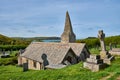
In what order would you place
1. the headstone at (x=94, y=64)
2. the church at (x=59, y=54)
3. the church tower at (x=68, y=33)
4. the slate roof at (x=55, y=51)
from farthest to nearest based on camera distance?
the church tower at (x=68, y=33) < the slate roof at (x=55, y=51) < the church at (x=59, y=54) < the headstone at (x=94, y=64)

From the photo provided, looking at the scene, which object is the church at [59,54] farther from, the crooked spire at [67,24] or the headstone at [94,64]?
the headstone at [94,64]

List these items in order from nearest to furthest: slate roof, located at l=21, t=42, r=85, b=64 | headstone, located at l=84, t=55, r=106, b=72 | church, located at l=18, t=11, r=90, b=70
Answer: headstone, located at l=84, t=55, r=106, b=72 → church, located at l=18, t=11, r=90, b=70 → slate roof, located at l=21, t=42, r=85, b=64

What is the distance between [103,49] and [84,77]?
263 inches

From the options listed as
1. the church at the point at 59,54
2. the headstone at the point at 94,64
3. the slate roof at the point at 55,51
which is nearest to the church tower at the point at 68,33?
the church at the point at 59,54

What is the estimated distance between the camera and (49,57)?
3697 cm

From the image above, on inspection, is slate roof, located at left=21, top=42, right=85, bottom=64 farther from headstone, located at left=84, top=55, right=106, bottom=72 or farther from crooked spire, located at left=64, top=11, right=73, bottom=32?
headstone, located at left=84, top=55, right=106, bottom=72

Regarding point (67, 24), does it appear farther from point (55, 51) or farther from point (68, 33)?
point (55, 51)

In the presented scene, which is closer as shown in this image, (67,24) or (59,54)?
(59,54)

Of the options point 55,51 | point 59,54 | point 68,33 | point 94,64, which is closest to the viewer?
point 94,64

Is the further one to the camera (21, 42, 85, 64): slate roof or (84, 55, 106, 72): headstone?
(21, 42, 85, 64): slate roof

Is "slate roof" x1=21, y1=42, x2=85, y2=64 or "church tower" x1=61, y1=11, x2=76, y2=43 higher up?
"church tower" x1=61, y1=11, x2=76, y2=43

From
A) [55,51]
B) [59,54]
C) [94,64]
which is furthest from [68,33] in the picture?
[94,64]

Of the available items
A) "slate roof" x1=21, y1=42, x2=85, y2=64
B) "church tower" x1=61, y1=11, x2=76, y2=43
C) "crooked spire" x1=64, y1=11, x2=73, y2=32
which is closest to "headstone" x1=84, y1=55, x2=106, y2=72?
"slate roof" x1=21, y1=42, x2=85, y2=64

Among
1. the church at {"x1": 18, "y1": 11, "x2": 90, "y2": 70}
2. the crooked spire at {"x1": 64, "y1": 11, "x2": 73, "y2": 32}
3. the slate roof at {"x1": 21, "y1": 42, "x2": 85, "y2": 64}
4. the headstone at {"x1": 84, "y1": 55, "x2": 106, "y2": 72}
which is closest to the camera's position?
the headstone at {"x1": 84, "y1": 55, "x2": 106, "y2": 72}
